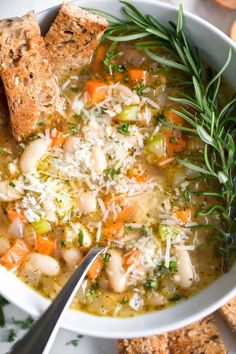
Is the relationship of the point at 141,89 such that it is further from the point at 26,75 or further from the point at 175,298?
the point at 175,298

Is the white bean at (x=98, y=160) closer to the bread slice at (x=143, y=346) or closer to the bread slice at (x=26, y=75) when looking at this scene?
the bread slice at (x=26, y=75)

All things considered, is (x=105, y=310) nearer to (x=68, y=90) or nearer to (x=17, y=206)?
(x=17, y=206)

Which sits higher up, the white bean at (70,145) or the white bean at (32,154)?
the white bean at (70,145)

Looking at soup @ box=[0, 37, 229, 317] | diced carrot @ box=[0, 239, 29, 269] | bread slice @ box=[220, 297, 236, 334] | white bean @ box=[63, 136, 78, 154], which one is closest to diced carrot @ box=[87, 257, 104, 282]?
soup @ box=[0, 37, 229, 317]

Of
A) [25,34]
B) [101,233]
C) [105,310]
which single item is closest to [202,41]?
[25,34]

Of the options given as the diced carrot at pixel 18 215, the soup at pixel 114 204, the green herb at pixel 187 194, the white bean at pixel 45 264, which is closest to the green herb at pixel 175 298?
the soup at pixel 114 204

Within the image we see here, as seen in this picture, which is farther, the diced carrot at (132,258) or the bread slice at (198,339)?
the bread slice at (198,339)
